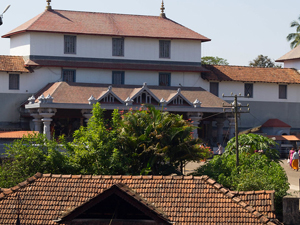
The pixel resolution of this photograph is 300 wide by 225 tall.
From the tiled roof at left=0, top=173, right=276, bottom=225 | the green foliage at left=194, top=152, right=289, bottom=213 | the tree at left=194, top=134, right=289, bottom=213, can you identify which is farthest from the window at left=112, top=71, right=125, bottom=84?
the tiled roof at left=0, top=173, right=276, bottom=225

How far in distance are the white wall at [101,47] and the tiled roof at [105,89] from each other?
3427 mm

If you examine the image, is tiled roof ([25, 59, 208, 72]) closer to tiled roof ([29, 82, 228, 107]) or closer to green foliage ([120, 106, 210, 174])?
tiled roof ([29, 82, 228, 107])

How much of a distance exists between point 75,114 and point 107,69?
21.3 feet

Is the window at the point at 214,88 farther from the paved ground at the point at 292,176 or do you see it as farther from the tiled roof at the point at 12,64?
the tiled roof at the point at 12,64

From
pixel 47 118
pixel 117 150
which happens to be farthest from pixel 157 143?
pixel 47 118

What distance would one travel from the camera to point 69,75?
5106 cm

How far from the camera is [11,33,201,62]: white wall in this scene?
50875mm

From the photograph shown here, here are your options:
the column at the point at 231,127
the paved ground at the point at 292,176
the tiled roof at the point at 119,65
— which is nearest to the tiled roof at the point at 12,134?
the tiled roof at the point at 119,65

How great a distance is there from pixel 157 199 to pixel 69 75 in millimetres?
32333

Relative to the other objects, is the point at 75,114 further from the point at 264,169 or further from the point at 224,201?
the point at 224,201

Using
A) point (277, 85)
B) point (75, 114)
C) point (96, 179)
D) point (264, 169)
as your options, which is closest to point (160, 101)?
point (75, 114)

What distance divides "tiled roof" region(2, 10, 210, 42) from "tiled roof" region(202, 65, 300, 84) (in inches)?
127

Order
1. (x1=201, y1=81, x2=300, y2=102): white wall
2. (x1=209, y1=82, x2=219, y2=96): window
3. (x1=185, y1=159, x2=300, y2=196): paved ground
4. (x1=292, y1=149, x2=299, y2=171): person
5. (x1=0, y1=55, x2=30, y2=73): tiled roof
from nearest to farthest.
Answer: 1. (x1=185, y1=159, x2=300, y2=196): paved ground
2. (x1=292, y1=149, x2=299, y2=171): person
3. (x1=0, y1=55, x2=30, y2=73): tiled roof
4. (x1=209, y1=82, x2=219, y2=96): window
5. (x1=201, y1=81, x2=300, y2=102): white wall

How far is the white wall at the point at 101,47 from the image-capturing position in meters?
50.9
